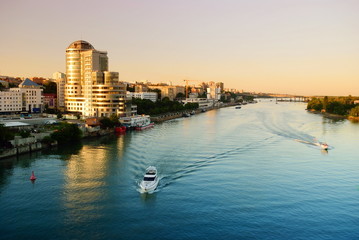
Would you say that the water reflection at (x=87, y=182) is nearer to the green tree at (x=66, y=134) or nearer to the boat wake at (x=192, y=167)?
the green tree at (x=66, y=134)

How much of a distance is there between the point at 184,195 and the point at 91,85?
21020mm

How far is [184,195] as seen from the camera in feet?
27.5

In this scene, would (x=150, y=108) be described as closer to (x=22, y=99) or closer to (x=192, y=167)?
(x=22, y=99)

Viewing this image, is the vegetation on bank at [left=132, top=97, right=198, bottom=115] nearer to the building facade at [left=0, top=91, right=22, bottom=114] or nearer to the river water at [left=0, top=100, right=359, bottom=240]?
the building facade at [left=0, top=91, right=22, bottom=114]

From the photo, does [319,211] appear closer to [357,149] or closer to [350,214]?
[350,214]

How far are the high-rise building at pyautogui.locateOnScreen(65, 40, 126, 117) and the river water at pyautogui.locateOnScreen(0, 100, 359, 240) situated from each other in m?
11.6

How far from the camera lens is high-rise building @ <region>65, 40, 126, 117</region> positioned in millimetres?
25781

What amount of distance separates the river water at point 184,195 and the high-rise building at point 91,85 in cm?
1160

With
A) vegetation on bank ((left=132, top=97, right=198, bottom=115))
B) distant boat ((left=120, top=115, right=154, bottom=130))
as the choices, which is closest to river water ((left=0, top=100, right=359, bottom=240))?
distant boat ((left=120, top=115, right=154, bottom=130))

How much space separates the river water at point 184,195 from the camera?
6.58 m

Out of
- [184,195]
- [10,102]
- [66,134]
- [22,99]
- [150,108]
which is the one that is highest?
[22,99]

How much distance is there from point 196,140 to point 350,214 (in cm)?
1040

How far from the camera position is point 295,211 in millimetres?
7520

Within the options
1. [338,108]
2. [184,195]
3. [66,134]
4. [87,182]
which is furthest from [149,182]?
[338,108]
